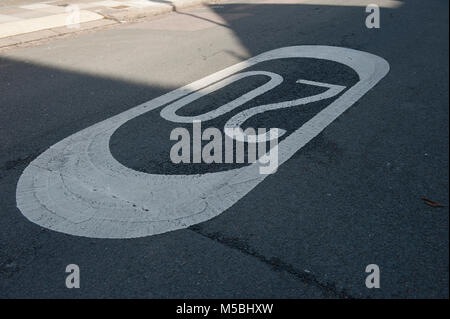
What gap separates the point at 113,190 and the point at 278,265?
1.95 metres

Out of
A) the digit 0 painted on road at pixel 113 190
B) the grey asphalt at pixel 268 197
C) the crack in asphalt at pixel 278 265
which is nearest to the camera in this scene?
the crack in asphalt at pixel 278 265

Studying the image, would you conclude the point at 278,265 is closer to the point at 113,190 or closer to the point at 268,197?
the point at 268,197

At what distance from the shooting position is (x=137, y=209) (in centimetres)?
406

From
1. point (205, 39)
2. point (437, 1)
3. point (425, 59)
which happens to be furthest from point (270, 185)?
point (437, 1)

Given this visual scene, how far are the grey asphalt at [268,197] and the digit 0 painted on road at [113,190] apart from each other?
12cm

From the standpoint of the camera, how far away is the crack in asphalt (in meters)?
3.10

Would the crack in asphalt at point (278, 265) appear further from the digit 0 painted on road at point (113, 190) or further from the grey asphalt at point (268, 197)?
the digit 0 painted on road at point (113, 190)

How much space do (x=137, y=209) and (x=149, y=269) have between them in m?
0.86

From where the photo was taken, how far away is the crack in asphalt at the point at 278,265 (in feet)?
10.2

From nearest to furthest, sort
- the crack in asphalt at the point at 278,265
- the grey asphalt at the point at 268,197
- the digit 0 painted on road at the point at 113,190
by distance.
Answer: the crack in asphalt at the point at 278,265 → the grey asphalt at the point at 268,197 → the digit 0 painted on road at the point at 113,190

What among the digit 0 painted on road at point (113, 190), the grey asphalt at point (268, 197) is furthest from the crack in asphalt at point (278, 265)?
the digit 0 painted on road at point (113, 190)

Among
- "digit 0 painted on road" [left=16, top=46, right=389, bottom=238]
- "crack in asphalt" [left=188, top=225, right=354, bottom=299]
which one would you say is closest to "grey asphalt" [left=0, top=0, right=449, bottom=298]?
"crack in asphalt" [left=188, top=225, right=354, bottom=299]

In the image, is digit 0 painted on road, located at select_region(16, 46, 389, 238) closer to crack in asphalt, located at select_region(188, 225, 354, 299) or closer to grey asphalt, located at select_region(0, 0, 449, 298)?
grey asphalt, located at select_region(0, 0, 449, 298)

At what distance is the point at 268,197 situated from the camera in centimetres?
421
